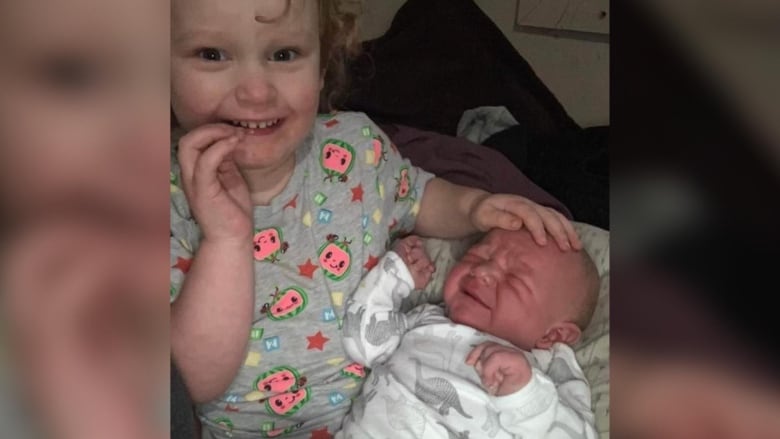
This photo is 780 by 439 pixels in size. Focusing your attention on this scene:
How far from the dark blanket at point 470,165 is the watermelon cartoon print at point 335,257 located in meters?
0.12

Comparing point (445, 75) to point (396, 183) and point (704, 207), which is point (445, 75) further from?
point (704, 207)

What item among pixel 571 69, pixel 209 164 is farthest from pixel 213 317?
pixel 571 69

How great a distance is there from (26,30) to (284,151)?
27cm

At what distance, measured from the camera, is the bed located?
92 centimetres

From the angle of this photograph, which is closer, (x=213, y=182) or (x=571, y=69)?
(x=213, y=182)

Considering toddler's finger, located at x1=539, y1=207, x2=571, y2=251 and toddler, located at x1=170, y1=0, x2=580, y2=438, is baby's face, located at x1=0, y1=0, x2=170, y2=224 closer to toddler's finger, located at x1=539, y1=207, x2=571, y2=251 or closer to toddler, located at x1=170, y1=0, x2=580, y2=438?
toddler, located at x1=170, y1=0, x2=580, y2=438

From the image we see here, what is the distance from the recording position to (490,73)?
0.94m

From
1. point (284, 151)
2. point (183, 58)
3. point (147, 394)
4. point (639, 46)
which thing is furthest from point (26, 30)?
point (639, 46)

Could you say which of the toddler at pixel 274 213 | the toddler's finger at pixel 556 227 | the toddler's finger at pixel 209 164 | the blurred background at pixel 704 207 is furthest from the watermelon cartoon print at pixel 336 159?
the blurred background at pixel 704 207

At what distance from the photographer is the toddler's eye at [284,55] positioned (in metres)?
0.87

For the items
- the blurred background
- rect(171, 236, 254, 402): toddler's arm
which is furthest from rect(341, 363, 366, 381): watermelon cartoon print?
the blurred background

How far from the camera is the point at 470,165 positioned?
3.07 feet

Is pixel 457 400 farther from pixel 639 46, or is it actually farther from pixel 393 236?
pixel 639 46

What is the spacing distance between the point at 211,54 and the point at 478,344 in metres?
0.40
